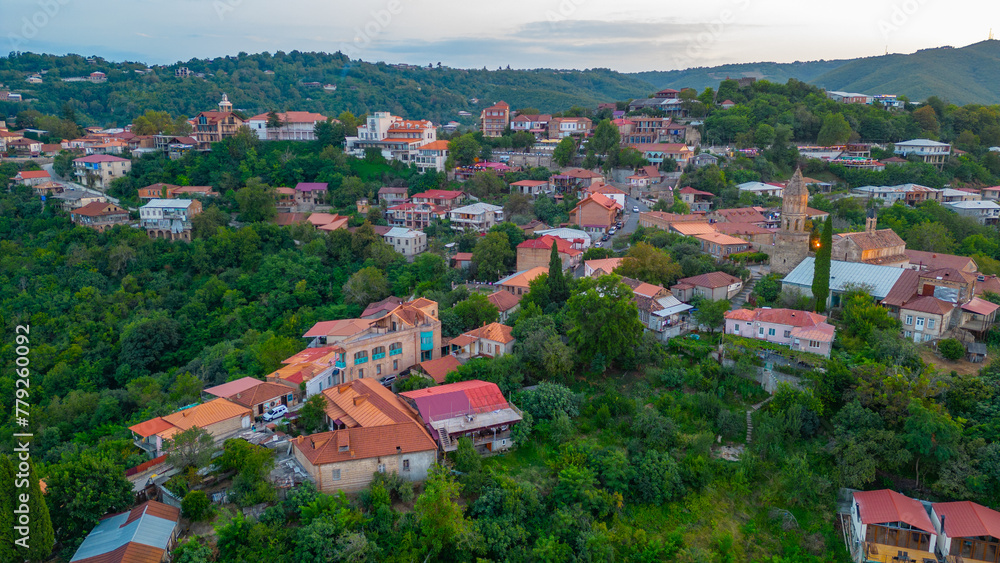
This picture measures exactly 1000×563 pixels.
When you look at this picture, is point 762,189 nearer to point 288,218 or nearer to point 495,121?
point 495,121

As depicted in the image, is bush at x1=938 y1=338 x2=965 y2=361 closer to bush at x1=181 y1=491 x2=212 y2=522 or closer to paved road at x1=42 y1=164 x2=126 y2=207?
bush at x1=181 y1=491 x2=212 y2=522

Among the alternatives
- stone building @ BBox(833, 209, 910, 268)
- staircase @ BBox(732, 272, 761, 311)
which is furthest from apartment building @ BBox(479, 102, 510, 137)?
stone building @ BBox(833, 209, 910, 268)

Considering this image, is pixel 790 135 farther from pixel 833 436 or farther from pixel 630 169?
pixel 833 436

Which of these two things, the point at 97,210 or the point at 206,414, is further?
the point at 97,210

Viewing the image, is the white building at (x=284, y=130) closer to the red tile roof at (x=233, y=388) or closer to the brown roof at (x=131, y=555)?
the red tile roof at (x=233, y=388)

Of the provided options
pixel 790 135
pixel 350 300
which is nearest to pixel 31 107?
pixel 350 300

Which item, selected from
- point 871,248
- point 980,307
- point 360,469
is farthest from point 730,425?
point 871,248

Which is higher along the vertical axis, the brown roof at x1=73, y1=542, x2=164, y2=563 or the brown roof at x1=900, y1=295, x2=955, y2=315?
the brown roof at x1=900, y1=295, x2=955, y2=315
